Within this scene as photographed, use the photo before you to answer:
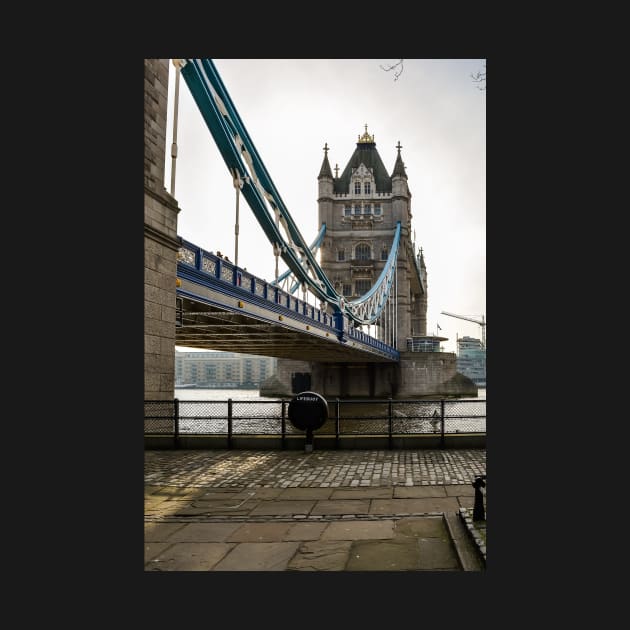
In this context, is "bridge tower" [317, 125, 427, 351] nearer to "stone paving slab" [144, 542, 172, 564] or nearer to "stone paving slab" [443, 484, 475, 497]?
"stone paving slab" [443, 484, 475, 497]

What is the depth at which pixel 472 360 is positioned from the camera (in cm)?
9225

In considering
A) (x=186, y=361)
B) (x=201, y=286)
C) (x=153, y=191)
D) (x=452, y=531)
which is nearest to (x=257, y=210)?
(x=201, y=286)

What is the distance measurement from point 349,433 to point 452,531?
612 centimetres

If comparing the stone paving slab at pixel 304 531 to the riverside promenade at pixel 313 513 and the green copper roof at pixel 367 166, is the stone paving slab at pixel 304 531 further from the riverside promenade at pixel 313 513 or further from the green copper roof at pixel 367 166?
the green copper roof at pixel 367 166

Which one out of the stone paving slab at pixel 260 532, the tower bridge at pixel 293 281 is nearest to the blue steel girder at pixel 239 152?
the tower bridge at pixel 293 281

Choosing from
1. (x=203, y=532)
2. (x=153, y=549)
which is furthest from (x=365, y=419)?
(x=153, y=549)

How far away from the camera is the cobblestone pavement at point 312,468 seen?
7.78 metres

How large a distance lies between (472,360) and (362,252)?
31.9 m

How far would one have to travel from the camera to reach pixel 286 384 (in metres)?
59.2

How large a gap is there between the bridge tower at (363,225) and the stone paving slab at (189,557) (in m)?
63.8

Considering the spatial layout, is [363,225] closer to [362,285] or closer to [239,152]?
[362,285]

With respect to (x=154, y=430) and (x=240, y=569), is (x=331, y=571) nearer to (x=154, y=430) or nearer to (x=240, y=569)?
(x=240, y=569)

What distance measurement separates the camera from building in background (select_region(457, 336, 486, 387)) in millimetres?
89125

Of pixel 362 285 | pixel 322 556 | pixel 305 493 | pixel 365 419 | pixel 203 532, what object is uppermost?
pixel 362 285
